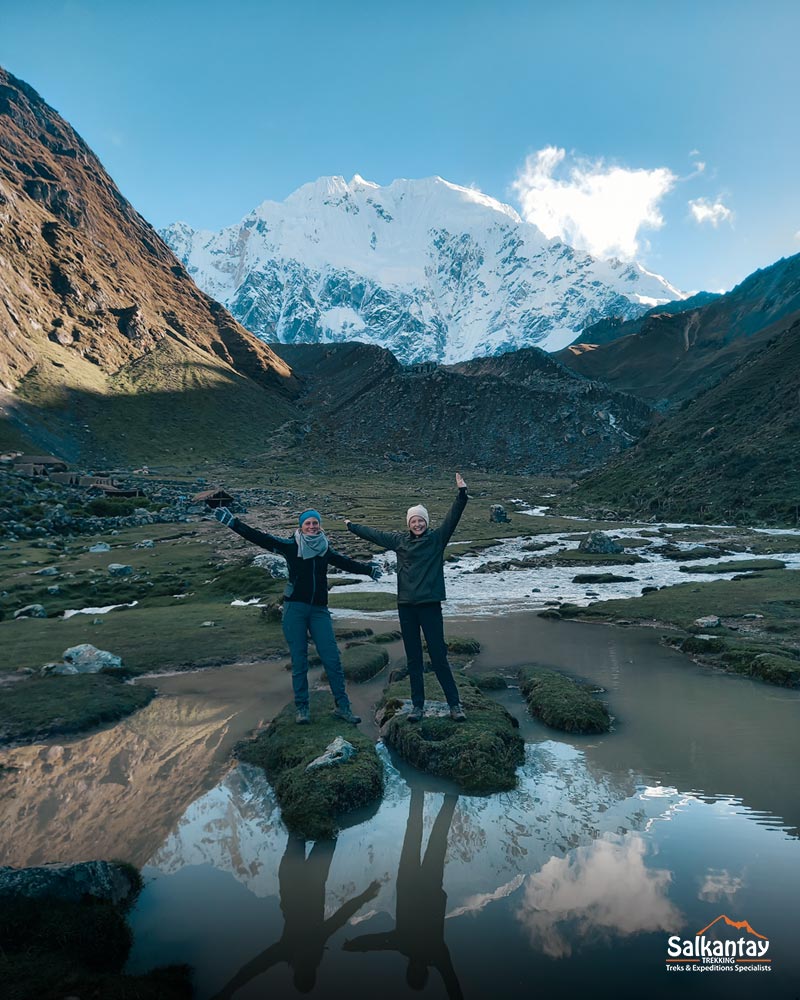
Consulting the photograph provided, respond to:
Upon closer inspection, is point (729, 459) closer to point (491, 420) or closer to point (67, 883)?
point (67, 883)

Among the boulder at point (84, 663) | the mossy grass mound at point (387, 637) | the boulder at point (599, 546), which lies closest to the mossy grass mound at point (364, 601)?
the mossy grass mound at point (387, 637)

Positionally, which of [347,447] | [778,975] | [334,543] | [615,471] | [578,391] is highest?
[578,391]

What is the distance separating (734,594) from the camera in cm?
2428

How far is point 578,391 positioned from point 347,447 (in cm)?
6841

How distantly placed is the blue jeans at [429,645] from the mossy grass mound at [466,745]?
50 centimetres

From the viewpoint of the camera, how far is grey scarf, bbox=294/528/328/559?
34.1 ft

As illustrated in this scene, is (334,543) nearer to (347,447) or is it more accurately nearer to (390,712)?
(390,712)

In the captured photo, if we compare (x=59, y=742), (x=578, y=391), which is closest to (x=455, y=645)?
(x=59, y=742)

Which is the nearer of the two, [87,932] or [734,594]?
[87,932]

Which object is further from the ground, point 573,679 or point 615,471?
point 615,471

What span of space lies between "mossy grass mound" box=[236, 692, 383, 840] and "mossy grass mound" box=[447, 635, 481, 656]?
698cm

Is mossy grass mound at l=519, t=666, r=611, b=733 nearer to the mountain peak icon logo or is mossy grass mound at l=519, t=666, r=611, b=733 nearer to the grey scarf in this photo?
the mountain peak icon logo

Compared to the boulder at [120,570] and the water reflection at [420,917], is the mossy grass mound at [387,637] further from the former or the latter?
the boulder at [120,570]

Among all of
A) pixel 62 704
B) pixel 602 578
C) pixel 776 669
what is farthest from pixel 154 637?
pixel 602 578
